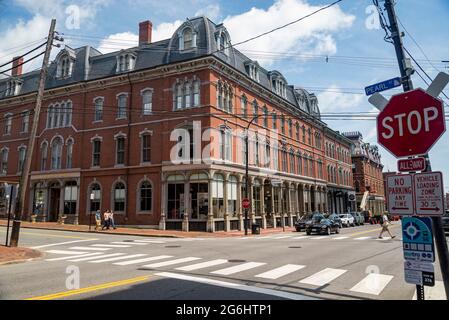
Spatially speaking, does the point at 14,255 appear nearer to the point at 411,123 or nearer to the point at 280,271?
the point at 280,271

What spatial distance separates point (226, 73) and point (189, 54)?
359cm

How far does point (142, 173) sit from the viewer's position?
30.3 m

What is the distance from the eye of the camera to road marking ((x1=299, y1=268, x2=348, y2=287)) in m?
8.36

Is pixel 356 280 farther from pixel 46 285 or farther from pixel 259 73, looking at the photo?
pixel 259 73

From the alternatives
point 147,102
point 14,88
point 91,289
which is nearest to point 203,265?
point 91,289

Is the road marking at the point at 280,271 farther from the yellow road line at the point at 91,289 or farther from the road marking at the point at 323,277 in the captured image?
the yellow road line at the point at 91,289

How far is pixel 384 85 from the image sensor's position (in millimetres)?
6945

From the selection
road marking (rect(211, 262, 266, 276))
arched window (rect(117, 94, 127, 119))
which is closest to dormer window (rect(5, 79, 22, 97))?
arched window (rect(117, 94, 127, 119))

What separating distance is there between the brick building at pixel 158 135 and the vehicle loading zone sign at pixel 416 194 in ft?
74.1

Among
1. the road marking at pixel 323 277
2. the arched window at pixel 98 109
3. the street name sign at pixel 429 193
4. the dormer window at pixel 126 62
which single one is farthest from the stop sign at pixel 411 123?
the arched window at pixel 98 109

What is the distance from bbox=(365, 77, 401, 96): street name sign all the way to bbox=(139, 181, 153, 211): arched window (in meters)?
24.7

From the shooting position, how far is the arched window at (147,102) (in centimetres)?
3103

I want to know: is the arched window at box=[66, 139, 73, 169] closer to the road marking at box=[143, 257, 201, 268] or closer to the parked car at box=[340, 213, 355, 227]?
the road marking at box=[143, 257, 201, 268]

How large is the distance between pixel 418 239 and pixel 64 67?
39305mm
